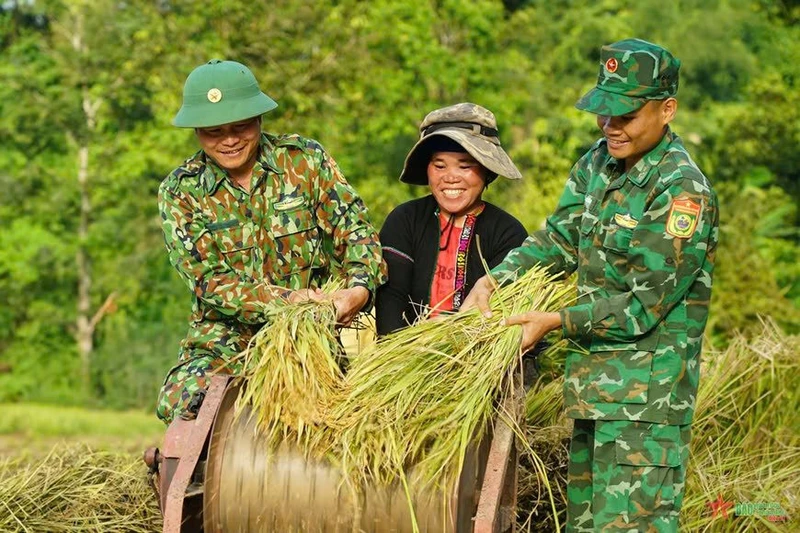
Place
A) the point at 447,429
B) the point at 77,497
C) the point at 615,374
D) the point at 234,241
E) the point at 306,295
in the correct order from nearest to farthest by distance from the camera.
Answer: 1. the point at 447,429
2. the point at 615,374
3. the point at 306,295
4. the point at 234,241
5. the point at 77,497

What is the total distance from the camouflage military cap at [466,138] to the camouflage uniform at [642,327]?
3.25 ft

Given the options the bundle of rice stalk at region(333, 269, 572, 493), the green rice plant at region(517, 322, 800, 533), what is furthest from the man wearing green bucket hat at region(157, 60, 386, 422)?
the green rice plant at region(517, 322, 800, 533)

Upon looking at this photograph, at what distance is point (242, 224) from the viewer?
571cm

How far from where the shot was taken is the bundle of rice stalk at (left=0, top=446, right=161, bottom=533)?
19.8 feet

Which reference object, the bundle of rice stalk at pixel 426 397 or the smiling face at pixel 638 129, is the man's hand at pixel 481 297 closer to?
the bundle of rice stalk at pixel 426 397

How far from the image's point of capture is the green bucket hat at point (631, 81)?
4.78 metres

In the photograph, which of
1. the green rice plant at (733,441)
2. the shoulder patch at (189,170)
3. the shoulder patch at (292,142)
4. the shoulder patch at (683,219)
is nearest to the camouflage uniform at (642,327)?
the shoulder patch at (683,219)

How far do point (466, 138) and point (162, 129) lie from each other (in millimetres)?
17233

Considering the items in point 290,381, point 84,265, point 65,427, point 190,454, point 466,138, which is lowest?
point 65,427

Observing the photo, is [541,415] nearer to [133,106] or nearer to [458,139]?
[458,139]

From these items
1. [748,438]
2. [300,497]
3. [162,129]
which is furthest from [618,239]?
[162,129]

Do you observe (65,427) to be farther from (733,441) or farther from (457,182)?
→ (457,182)

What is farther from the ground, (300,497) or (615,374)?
(615,374)

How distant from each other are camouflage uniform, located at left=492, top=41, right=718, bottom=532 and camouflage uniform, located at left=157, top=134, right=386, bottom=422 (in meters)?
1.12
